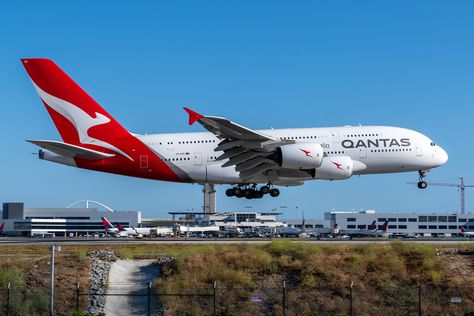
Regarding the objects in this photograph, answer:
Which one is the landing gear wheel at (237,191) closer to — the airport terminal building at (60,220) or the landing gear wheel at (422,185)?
the landing gear wheel at (422,185)

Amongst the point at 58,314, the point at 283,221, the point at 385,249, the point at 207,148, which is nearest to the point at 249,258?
the point at 385,249

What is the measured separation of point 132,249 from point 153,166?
10667mm

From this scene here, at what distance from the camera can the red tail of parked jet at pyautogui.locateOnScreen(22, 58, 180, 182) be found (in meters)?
56.2

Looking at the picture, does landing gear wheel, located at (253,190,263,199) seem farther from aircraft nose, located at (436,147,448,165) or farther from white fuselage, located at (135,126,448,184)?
aircraft nose, located at (436,147,448,165)

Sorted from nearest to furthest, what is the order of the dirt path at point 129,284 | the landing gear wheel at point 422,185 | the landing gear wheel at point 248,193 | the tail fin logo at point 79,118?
1. the dirt path at point 129,284
2. the tail fin logo at point 79,118
3. the landing gear wheel at point 248,193
4. the landing gear wheel at point 422,185

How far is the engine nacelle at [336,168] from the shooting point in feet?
176

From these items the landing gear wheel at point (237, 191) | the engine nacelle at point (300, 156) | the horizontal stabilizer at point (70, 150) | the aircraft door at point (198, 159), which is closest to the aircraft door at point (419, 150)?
the engine nacelle at point (300, 156)

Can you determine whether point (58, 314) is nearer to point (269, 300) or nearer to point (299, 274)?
point (269, 300)

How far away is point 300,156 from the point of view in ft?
172

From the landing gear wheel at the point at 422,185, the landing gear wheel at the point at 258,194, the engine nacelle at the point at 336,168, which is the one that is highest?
the engine nacelle at the point at 336,168

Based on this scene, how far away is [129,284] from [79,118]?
2290cm

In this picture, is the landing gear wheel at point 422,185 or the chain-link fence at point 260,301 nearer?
the chain-link fence at point 260,301

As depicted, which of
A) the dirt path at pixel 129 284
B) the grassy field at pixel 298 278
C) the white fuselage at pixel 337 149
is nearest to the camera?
the grassy field at pixel 298 278

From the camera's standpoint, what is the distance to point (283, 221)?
7072 inches
